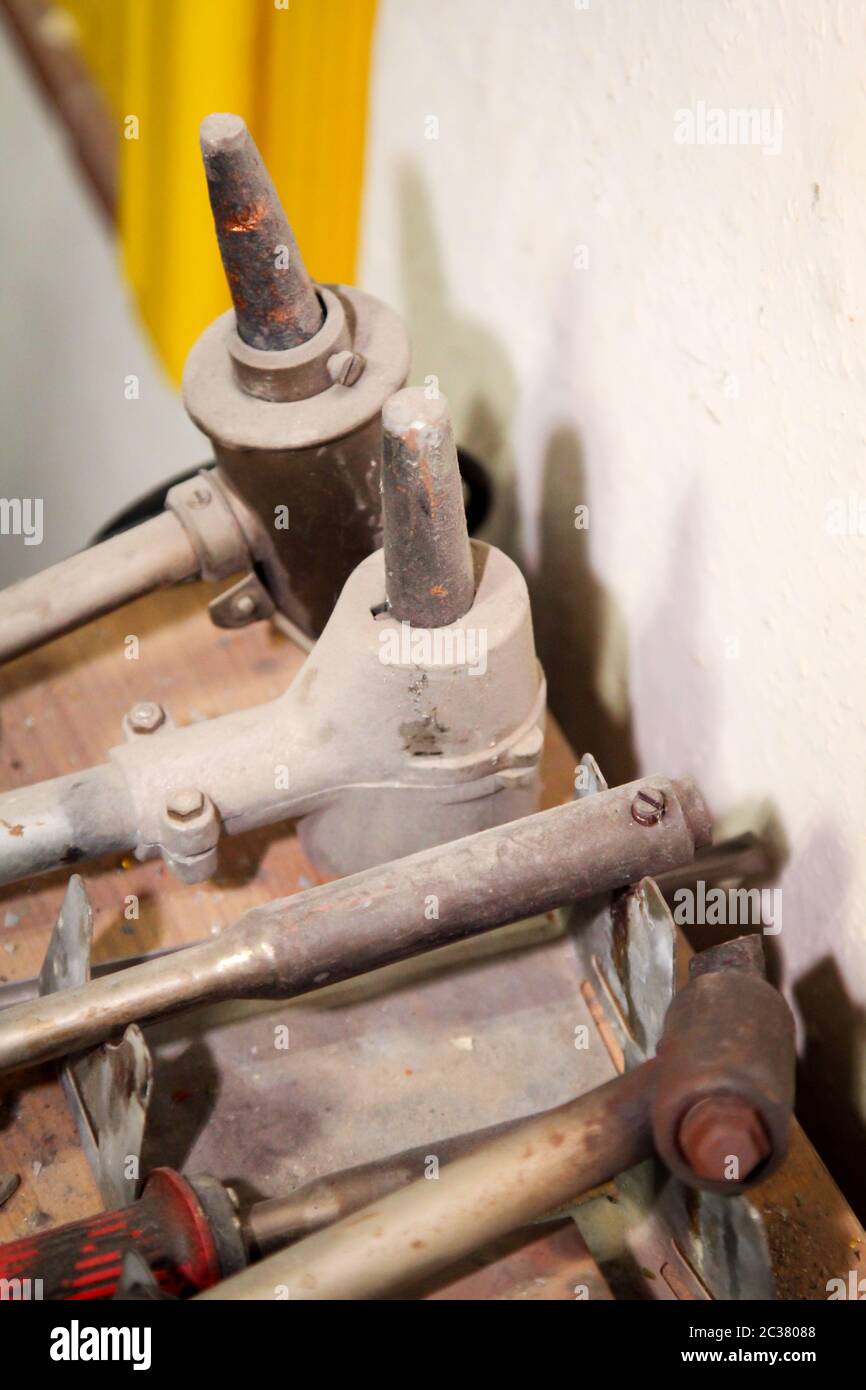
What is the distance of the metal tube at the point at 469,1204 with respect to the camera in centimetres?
52

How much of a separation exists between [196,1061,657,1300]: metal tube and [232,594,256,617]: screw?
376mm

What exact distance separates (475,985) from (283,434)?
296 millimetres

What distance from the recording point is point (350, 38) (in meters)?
1.00

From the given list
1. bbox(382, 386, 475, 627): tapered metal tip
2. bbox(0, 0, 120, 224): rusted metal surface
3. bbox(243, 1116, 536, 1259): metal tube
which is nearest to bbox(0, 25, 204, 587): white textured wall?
bbox(0, 0, 120, 224): rusted metal surface

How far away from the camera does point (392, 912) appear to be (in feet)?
1.95

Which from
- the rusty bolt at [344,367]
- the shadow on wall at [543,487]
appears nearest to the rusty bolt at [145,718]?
the rusty bolt at [344,367]

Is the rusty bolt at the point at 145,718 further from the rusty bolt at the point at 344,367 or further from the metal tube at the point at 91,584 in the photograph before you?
the rusty bolt at the point at 344,367

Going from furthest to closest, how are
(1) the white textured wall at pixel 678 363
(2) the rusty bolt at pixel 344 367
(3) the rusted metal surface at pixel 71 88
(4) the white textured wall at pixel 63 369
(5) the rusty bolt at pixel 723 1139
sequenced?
(4) the white textured wall at pixel 63 369 < (3) the rusted metal surface at pixel 71 88 < (2) the rusty bolt at pixel 344 367 < (1) the white textured wall at pixel 678 363 < (5) the rusty bolt at pixel 723 1139

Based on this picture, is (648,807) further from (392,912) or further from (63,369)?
(63,369)

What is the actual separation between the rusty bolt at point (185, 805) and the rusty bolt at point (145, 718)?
0.07m

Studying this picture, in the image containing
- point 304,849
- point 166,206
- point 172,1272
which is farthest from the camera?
point 166,206
